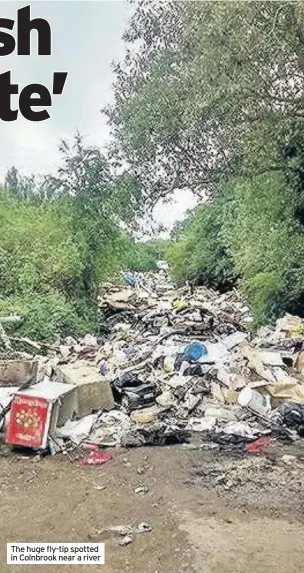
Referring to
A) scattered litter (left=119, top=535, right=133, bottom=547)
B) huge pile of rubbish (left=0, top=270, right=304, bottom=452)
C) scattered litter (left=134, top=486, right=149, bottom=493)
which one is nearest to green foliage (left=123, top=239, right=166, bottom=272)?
huge pile of rubbish (left=0, top=270, right=304, bottom=452)

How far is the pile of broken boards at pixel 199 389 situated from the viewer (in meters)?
5.95

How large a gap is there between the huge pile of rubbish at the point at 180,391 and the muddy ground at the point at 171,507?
Result: 1.32 ft

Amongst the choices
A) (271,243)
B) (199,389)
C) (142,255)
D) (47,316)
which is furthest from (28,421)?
(142,255)

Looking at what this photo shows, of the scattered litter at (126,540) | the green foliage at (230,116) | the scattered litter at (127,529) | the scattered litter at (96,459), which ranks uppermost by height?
the green foliage at (230,116)

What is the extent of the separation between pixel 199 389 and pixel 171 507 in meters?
2.75

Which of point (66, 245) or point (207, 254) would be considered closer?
point (66, 245)

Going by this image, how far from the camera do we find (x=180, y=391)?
23.0 feet

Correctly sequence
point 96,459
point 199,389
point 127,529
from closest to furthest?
point 127,529 → point 96,459 → point 199,389

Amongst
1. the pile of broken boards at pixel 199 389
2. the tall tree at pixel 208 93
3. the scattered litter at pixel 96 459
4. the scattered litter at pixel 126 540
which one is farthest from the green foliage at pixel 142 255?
the scattered litter at pixel 126 540

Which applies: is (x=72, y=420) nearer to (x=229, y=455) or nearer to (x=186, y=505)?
(x=229, y=455)

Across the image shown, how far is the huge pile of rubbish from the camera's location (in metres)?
5.90

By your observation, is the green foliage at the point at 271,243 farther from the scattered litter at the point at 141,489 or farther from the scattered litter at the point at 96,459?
the scattered litter at the point at 141,489

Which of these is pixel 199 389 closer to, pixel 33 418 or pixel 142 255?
pixel 33 418

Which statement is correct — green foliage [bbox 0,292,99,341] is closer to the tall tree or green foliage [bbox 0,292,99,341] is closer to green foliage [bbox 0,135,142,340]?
green foliage [bbox 0,135,142,340]
